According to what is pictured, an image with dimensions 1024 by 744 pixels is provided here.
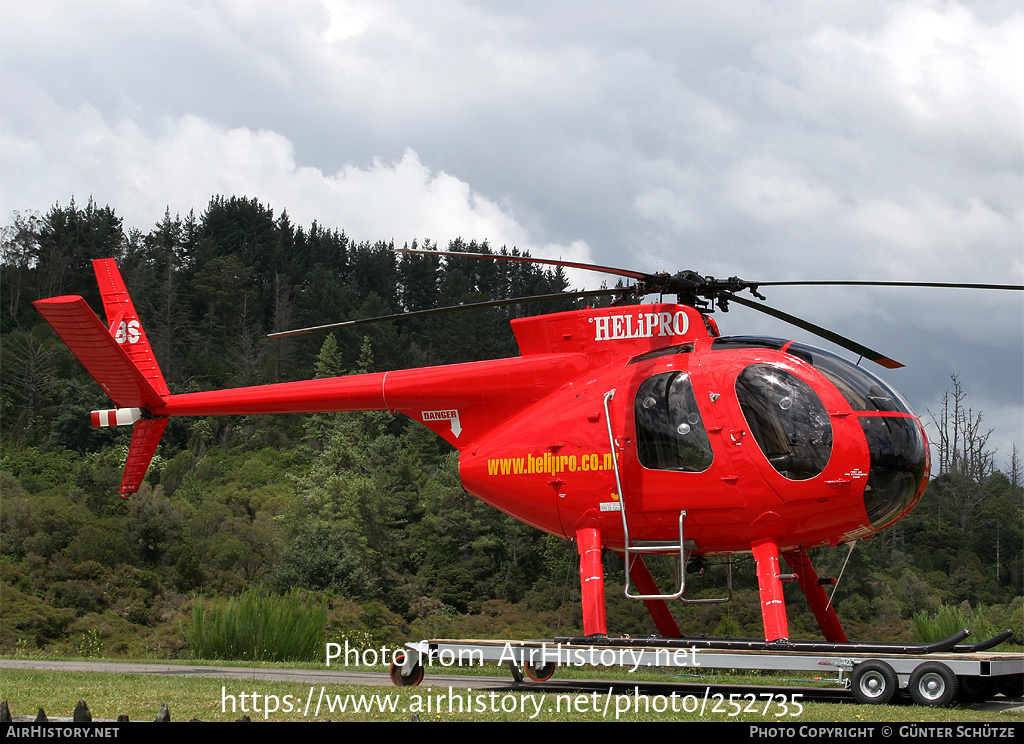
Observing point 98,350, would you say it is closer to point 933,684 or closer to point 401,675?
point 401,675

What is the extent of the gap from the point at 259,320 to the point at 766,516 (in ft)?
252

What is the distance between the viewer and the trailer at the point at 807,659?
8.52m

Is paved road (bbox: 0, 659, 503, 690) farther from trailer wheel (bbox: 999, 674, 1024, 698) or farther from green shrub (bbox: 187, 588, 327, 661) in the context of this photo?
trailer wheel (bbox: 999, 674, 1024, 698)

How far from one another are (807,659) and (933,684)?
119 centimetres

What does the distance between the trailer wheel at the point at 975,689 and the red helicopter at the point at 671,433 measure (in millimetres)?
1871

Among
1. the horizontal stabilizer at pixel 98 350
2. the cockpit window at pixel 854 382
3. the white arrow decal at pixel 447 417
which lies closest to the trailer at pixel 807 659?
the cockpit window at pixel 854 382

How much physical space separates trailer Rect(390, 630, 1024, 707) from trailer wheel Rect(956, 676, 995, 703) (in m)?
0.01

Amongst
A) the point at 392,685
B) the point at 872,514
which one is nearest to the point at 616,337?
the point at 872,514

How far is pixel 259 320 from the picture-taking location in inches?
3246

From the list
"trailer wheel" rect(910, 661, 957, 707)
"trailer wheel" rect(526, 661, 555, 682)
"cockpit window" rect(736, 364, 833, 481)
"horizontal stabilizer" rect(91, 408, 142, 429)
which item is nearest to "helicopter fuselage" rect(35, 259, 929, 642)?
"cockpit window" rect(736, 364, 833, 481)

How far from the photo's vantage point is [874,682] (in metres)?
8.78

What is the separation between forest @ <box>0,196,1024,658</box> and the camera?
28.4 meters

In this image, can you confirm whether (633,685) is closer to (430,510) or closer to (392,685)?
(392,685)
